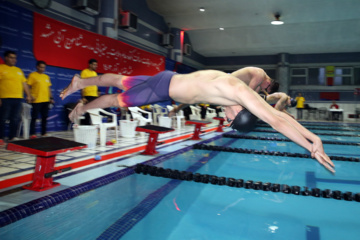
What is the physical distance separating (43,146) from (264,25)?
13.6 meters

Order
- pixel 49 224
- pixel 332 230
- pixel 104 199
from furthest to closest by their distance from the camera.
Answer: pixel 104 199 < pixel 332 230 < pixel 49 224

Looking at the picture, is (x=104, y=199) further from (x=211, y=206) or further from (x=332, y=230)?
(x=332, y=230)

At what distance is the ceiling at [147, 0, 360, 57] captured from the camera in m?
10.8

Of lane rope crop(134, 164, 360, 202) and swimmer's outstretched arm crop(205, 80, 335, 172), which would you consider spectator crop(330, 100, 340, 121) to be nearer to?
lane rope crop(134, 164, 360, 202)

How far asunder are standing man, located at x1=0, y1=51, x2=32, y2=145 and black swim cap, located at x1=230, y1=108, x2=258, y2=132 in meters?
4.22

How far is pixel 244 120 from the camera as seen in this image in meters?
2.57

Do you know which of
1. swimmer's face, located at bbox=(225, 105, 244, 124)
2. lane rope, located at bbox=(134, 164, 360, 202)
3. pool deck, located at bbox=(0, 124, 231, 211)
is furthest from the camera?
lane rope, located at bbox=(134, 164, 360, 202)

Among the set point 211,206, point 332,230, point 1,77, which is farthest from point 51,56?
point 332,230

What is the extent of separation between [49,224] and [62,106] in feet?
19.4

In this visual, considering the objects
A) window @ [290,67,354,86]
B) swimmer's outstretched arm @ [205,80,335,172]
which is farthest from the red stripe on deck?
window @ [290,67,354,86]

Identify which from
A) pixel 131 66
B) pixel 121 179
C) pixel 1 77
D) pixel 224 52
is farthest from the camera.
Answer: pixel 224 52

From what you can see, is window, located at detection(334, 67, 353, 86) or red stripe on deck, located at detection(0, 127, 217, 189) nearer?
red stripe on deck, located at detection(0, 127, 217, 189)

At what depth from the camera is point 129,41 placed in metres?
10.6

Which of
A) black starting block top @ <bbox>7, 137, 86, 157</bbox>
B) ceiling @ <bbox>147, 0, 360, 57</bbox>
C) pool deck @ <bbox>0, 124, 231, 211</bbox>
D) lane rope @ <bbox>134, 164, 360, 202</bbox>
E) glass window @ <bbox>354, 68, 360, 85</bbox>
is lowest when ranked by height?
lane rope @ <bbox>134, 164, 360, 202</bbox>
